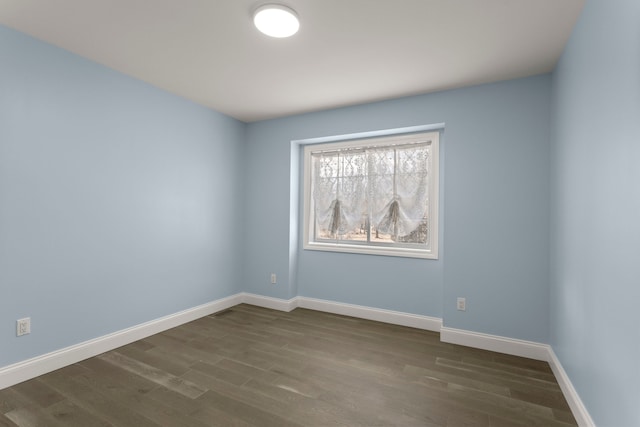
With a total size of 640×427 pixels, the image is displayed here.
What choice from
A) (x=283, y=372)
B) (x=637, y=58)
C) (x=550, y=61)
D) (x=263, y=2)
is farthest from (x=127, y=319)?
(x=550, y=61)

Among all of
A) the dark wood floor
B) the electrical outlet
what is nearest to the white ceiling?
the electrical outlet

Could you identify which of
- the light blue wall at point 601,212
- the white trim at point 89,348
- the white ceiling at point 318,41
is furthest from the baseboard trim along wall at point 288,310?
the white ceiling at point 318,41

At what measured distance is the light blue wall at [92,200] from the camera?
85.9 inches

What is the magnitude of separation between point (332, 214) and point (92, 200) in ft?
8.53

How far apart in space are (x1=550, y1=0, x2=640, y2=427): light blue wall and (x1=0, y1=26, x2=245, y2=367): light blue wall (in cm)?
358

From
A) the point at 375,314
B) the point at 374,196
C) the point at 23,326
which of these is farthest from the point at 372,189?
the point at 23,326

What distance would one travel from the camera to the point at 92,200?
261 centimetres

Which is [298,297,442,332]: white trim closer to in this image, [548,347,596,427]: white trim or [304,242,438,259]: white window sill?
[304,242,438,259]: white window sill

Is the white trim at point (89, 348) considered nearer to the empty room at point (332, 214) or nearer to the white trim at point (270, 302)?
the empty room at point (332, 214)

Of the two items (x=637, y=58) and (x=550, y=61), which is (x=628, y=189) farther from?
(x=550, y=61)

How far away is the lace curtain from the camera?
3484 mm

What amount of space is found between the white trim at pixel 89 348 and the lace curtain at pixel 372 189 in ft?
6.54

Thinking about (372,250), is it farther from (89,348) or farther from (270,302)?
(89,348)

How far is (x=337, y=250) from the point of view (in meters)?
3.87
